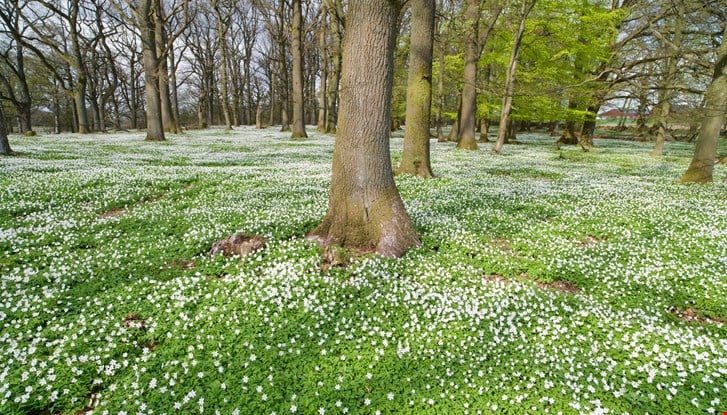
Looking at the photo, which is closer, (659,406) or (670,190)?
(659,406)

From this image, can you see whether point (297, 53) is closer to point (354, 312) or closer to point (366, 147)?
point (366, 147)

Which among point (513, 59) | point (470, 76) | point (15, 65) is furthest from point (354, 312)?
point (15, 65)

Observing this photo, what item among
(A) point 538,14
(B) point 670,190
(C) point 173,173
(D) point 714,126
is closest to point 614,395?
(B) point 670,190

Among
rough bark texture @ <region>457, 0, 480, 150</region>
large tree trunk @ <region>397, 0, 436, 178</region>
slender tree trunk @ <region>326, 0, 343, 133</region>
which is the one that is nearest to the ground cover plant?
Result: large tree trunk @ <region>397, 0, 436, 178</region>

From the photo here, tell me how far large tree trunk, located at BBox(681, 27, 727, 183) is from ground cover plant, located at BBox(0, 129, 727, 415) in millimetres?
6596

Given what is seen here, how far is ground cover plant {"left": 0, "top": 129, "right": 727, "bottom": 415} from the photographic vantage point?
3.49m

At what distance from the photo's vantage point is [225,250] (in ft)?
20.7

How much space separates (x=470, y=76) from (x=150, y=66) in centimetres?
2211

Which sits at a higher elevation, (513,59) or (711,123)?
(513,59)

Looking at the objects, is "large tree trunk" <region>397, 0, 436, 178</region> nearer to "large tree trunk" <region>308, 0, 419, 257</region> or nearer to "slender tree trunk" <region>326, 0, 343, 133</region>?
"large tree trunk" <region>308, 0, 419, 257</region>

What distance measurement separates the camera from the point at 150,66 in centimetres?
2400

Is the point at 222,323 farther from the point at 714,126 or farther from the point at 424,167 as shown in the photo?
the point at 714,126

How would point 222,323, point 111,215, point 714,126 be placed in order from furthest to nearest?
point 714,126 < point 111,215 < point 222,323

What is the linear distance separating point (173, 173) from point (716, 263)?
15.4 m
